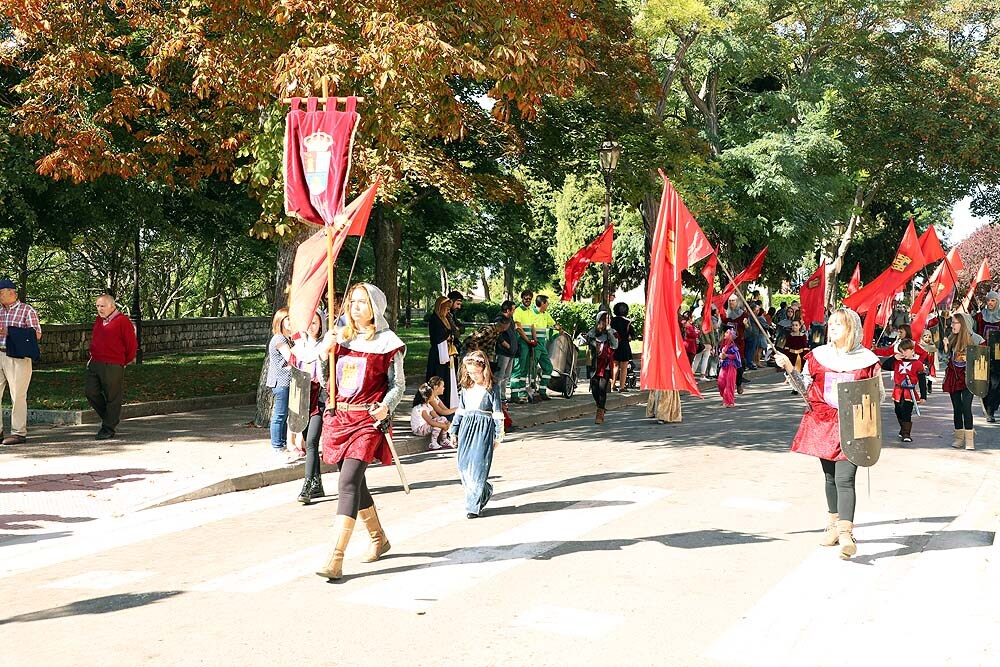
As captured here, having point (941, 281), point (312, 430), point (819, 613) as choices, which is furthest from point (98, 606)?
point (941, 281)

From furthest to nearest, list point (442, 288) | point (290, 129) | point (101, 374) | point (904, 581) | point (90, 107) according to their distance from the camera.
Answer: point (442, 288) → point (90, 107) → point (101, 374) → point (290, 129) → point (904, 581)

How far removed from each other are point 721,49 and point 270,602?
101 ft

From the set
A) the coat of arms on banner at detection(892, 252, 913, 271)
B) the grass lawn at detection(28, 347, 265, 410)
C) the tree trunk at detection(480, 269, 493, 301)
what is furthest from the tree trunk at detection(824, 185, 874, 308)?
the tree trunk at detection(480, 269, 493, 301)

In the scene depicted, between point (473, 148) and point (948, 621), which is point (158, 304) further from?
point (948, 621)

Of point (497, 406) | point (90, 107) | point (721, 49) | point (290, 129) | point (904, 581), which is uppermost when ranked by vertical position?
point (721, 49)

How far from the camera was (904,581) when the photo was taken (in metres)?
6.81

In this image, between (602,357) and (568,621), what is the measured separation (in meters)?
10.1

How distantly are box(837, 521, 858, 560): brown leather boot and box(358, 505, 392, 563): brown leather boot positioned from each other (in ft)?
10.0

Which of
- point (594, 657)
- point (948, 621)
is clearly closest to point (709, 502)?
point (948, 621)

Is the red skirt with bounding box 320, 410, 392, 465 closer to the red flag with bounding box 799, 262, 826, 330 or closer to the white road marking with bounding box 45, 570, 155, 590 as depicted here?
the white road marking with bounding box 45, 570, 155, 590

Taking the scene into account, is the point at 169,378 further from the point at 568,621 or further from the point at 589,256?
the point at 568,621

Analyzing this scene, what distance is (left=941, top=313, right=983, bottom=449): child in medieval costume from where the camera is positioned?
44.0 ft

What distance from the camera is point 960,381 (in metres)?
13.4

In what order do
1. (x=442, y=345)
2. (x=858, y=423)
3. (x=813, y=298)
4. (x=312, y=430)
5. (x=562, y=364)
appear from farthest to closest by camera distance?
(x=813, y=298) → (x=562, y=364) → (x=442, y=345) → (x=312, y=430) → (x=858, y=423)
